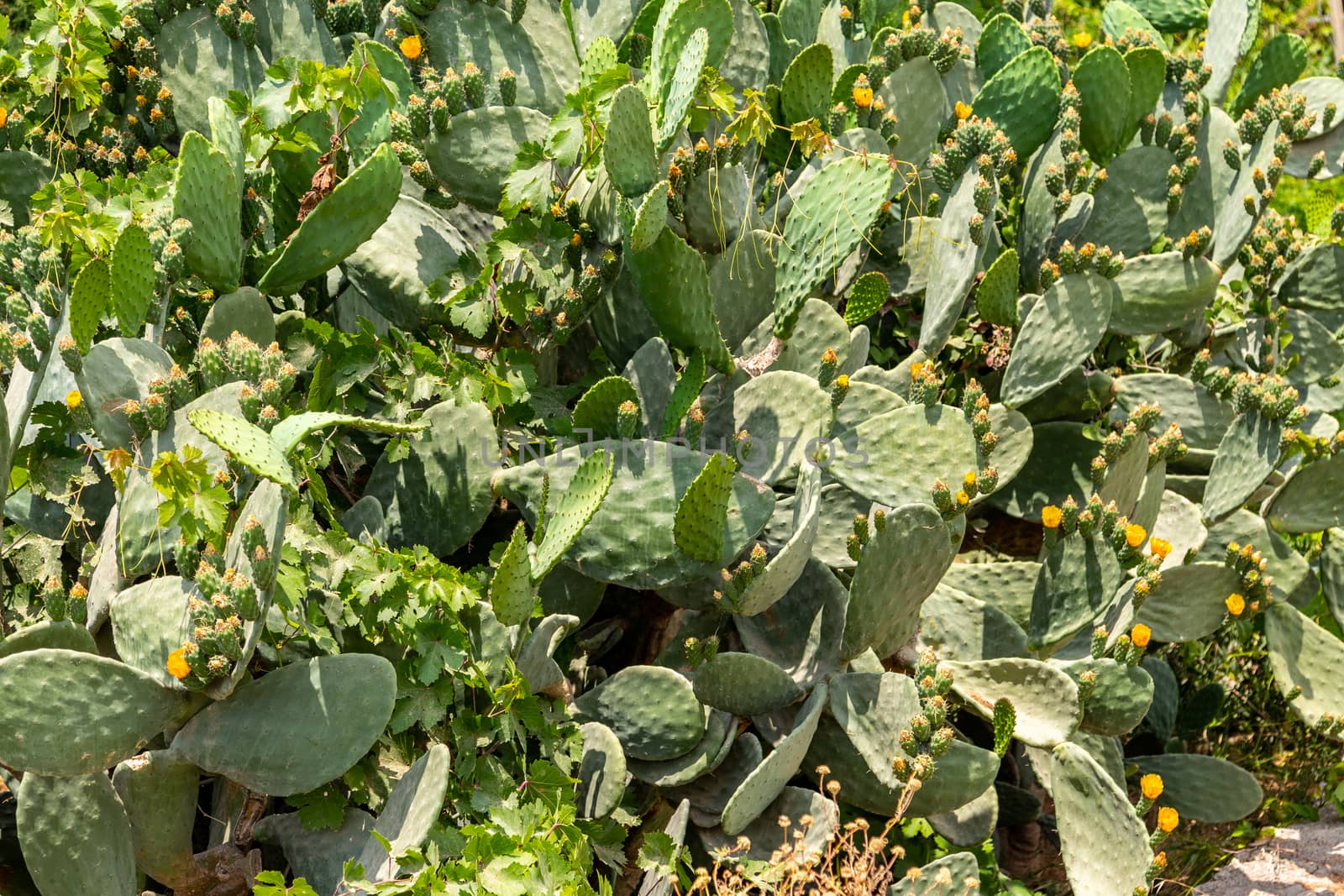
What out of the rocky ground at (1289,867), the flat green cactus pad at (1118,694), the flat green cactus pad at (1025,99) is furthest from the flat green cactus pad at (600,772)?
the flat green cactus pad at (1025,99)

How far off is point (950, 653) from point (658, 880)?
0.77 metres

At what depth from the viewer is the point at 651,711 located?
2471 mm

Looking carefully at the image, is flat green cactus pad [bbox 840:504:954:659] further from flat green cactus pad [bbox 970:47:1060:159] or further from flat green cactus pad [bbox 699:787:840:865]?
flat green cactus pad [bbox 970:47:1060:159]

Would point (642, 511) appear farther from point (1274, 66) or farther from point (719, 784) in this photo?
point (1274, 66)

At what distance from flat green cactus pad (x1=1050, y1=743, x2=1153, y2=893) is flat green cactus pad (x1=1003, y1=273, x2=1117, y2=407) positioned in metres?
0.82

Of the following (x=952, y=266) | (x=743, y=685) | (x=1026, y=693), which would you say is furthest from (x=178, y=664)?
(x=952, y=266)

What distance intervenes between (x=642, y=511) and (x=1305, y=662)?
5.36 ft

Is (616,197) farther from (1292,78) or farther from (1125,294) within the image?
(1292,78)

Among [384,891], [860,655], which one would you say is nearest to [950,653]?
[860,655]

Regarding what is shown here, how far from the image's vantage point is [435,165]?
2.83 m

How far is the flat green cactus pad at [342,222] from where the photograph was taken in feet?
8.23

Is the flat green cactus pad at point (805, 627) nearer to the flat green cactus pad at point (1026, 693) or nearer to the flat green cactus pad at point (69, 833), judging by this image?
the flat green cactus pad at point (1026, 693)

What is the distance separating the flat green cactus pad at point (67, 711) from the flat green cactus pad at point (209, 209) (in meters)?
0.83

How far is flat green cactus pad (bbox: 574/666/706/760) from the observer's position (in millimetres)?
2459
